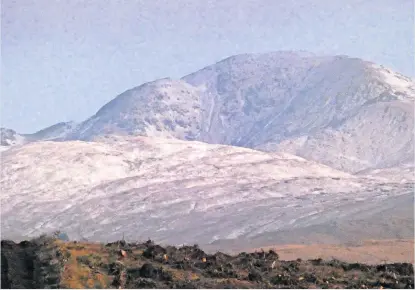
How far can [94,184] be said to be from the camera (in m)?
168

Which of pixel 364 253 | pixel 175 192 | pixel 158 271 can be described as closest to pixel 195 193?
pixel 175 192

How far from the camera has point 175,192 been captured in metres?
157

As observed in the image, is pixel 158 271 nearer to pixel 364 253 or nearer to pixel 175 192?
pixel 364 253

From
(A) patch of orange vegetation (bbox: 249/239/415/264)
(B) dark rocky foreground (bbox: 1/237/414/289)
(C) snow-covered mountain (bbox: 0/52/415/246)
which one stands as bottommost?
(A) patch of orange vegetation (bbox: 249/239/415/264)

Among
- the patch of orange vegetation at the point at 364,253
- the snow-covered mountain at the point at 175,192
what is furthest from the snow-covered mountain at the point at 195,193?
the patch of orange vegetation at the point at 364,253

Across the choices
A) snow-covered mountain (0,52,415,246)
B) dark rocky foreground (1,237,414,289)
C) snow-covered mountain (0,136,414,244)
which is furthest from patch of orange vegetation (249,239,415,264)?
dark rocky foreground (1,237,414,289)

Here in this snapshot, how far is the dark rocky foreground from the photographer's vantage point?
27.3 metres

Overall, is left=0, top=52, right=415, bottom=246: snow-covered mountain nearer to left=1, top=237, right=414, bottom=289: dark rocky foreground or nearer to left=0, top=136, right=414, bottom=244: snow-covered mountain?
left=0, top=136, right=414, bottom=244: snow-covered mountain

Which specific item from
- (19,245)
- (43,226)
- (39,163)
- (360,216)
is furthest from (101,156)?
(19,245)

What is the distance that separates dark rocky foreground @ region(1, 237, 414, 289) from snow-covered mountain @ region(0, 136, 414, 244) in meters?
79.1

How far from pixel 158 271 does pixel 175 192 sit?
12735 cm

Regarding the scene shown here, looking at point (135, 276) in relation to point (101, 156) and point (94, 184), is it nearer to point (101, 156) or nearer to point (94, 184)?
point (94, 184)

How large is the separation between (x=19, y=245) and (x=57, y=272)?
3.29m

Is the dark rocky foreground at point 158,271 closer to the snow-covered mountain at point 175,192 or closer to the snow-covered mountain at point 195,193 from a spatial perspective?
the snow-covered mountain at point 195,193
